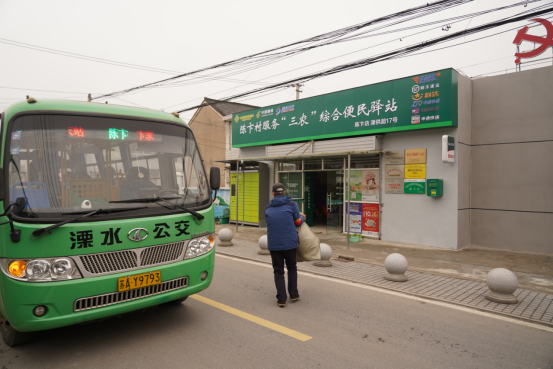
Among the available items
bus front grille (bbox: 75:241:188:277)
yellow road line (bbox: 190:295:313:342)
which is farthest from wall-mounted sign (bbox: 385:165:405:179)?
bus front grille (bbox: 75:241:188:277)

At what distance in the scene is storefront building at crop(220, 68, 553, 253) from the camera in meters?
10.6

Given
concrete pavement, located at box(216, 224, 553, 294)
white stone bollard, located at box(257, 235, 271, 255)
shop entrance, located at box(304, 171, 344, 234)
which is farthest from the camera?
shop entrance, located at box(304, 171, 344, 234)

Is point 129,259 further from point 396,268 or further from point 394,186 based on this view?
point 394,186

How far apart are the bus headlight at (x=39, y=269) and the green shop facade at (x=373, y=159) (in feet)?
24.3

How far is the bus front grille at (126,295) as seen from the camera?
3686mm

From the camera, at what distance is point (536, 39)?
1014 cm

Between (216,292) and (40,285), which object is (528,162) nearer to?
(216,292)

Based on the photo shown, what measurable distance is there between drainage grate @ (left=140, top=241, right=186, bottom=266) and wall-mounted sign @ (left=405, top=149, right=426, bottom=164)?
874 cm

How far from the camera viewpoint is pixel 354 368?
12.2ft

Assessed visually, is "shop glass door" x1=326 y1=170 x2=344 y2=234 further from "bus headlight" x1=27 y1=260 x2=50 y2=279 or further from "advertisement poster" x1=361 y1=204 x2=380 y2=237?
"bus headlight" x1=27 y1=260 x2=50 y2=279

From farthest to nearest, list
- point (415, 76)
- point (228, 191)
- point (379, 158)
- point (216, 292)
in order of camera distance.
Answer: point (228, 191), point (379, 158), point (415, 76), point (216, 292)

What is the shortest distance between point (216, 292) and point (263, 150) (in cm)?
1057

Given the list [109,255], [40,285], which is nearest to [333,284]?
[109,255]

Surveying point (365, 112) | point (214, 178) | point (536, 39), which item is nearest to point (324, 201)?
point (365, 112)
